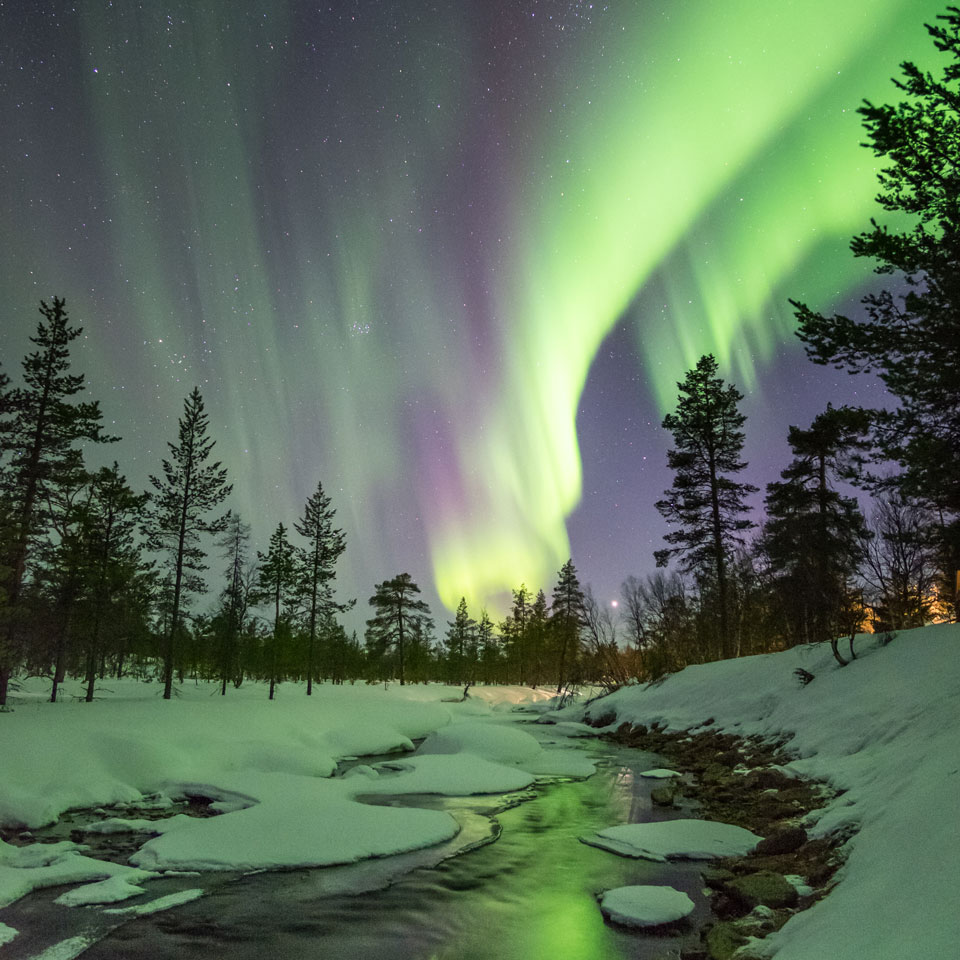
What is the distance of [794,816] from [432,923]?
6.80 m

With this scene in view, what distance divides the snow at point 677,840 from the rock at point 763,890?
6.48 feet

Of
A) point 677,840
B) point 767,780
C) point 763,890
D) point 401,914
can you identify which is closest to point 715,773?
point 767,780

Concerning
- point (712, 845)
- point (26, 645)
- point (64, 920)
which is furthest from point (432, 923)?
point (26, 645)

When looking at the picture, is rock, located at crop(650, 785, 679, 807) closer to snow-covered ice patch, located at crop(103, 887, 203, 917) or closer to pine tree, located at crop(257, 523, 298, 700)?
snow-covered ice patch, located at crop(103, 887, 203, 917)

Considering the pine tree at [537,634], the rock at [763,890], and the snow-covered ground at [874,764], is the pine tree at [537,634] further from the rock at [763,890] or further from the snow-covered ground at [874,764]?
the rock at [763,890]

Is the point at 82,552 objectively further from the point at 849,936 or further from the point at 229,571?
the point at 849,936

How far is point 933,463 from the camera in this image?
1283cm

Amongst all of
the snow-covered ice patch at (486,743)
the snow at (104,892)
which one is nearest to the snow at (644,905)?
the snow at (104,892)

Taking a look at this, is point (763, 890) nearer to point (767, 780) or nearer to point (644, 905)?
point (644, 905)

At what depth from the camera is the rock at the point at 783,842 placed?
827 centimetres

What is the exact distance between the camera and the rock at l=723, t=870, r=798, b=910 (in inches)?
257

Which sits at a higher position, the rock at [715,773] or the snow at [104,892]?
the snow at [104,892]

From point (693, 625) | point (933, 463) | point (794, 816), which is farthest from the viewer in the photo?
point (693, 625)

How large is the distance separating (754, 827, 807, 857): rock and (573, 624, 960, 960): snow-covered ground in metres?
0.29
